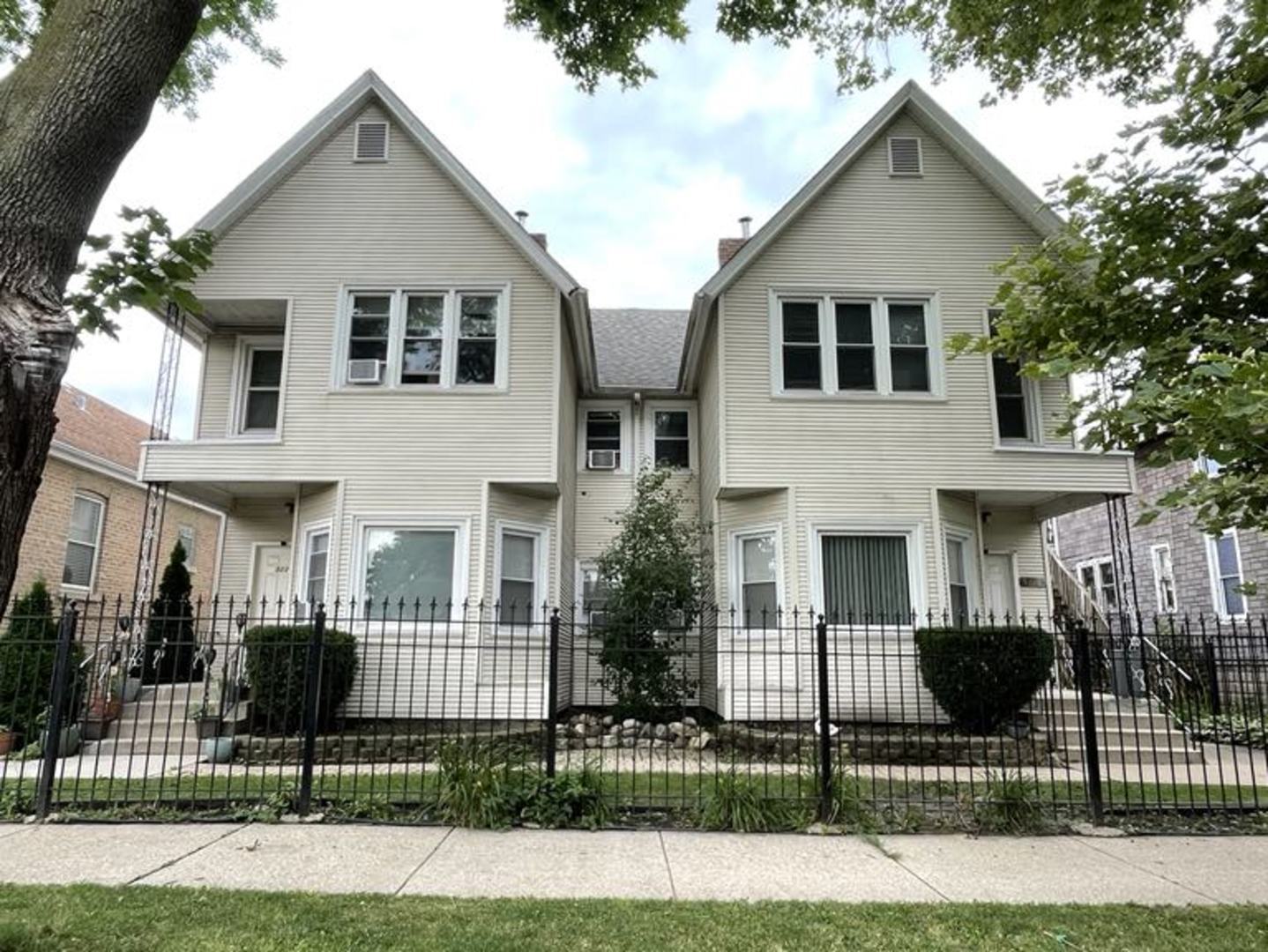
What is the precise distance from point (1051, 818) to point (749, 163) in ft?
50.2

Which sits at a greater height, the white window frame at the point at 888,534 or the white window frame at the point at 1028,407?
the white window frame at the point at 1028,407

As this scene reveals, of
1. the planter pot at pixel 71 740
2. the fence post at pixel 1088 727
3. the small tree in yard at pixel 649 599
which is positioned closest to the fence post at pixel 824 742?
the fence post at pixel 1088 727

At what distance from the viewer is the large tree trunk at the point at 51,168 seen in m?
3.33

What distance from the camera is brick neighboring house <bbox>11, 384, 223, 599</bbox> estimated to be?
1562 cm

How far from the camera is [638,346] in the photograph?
17.0m

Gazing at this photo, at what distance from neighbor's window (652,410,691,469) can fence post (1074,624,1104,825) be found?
27.3 ft

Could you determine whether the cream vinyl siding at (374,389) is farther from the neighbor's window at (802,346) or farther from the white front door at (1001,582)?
the white front door at (1001,582)

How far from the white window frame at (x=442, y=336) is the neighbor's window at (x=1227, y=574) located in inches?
562

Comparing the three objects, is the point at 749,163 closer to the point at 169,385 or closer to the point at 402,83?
the point at 402,83

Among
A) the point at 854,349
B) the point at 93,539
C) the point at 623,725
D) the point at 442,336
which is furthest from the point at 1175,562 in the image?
the point at 93,539

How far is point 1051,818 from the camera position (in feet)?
23.2

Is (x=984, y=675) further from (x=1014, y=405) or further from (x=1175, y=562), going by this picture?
(x=1175, y=562)

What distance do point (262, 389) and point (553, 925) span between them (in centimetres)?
1104

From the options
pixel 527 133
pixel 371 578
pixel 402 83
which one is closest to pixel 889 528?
pixel 371 578
